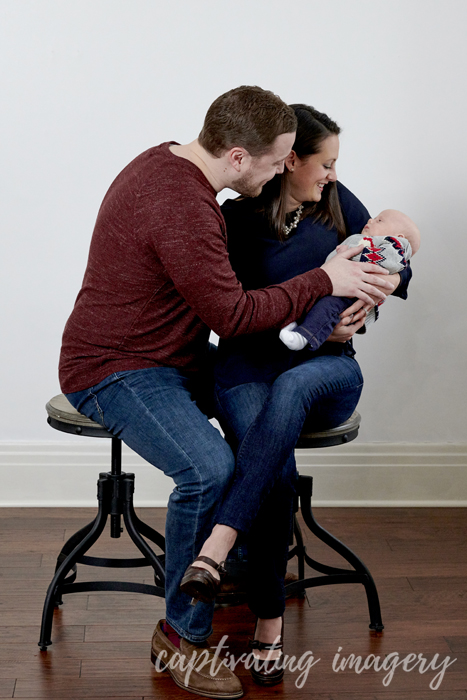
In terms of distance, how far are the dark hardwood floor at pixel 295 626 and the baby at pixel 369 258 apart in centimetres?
76

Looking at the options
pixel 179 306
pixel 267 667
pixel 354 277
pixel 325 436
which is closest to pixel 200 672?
pixel 267 667

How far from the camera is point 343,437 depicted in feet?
6.24

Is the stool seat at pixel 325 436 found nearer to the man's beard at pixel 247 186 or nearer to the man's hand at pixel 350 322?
the man's hand at pixel 350 322

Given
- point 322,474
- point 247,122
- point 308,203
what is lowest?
point 322,474

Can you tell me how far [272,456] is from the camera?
1721 millimetres

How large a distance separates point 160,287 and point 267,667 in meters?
0.90

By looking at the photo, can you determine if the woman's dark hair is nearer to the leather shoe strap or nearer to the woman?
the woman

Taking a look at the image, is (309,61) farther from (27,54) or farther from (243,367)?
(243,367)

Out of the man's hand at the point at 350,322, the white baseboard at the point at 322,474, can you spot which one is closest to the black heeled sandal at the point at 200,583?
the man's hand at the point at 350,322

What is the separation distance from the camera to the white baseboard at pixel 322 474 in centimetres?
279

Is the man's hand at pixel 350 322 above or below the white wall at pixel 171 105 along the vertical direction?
below

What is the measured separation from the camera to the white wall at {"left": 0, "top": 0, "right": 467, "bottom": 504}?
102 inches

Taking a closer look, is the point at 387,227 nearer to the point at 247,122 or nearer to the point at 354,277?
the point at 354,277

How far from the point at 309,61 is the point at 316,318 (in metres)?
1.21
